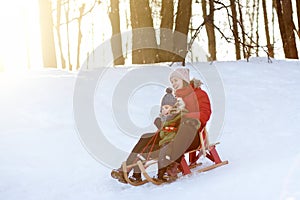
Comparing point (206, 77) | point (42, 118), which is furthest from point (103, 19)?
point (42, 118)

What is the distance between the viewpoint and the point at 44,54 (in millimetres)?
14359

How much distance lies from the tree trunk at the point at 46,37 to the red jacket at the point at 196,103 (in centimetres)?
983

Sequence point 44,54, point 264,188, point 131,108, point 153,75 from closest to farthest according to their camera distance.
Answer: point 264,188 → point 131,108 → point 153,75 → point 44,54

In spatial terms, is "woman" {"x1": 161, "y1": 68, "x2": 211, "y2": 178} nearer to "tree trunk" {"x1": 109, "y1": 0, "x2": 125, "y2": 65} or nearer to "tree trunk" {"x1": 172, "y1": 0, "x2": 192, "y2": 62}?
"tree trunk" {"x1": 172, "y1": 0, "x2": 192, "y2": 62}

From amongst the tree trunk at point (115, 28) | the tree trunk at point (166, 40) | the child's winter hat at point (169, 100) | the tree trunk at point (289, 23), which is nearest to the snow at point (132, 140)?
the child's winter hat at point (169, 100)

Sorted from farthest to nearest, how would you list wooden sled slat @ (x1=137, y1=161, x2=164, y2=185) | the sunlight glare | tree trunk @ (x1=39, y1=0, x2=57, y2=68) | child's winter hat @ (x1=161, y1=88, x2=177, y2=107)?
the sunlight glare → tree trunk @ (x1=39, y1=0, x2=57, y2=68) → child's winter hat @ (x1=161, y1=88, x2=177, y2=107) → wooden sled slat @ (x1=137, y1=161, x2=164, y2=185)

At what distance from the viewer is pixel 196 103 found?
16.2 ft

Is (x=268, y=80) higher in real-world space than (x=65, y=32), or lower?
lower

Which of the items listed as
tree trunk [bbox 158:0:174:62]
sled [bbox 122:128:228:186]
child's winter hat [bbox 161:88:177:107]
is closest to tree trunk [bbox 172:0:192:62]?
tree trunk [bbox 158:0:174:62]

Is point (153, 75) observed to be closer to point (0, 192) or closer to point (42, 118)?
point (42, 118)

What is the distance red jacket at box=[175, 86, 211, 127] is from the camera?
16.1 ft

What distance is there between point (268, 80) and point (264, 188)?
601cm

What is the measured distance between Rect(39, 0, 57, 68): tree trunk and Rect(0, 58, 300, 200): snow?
4.32m

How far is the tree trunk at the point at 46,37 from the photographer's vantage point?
14.3 metres
